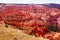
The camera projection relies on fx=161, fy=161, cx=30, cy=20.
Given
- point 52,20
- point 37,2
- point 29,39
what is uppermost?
point 37,2

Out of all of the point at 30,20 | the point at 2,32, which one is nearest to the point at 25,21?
the point at 30,20

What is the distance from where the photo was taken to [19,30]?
2344 millimetres

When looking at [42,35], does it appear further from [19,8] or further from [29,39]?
[19,8]

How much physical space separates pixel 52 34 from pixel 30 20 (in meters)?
0.42

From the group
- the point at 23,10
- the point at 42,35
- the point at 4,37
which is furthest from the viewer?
the point at 23,10

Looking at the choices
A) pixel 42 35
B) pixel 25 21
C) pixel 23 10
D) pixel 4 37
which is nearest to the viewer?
pixel 4 37

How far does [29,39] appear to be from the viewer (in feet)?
7.22

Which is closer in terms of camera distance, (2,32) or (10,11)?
(2,32)

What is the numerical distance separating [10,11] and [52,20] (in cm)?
70

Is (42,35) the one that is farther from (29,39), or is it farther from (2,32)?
(2,32)

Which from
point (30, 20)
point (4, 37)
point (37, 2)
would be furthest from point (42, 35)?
point (37, 2)

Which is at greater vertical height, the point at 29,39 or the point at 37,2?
the point at 37,2

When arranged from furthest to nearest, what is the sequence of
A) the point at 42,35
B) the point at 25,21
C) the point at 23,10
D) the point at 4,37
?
1. the point at 23,10
2. the point at 25,21
3. the point at 42,35
4. the point at 4,37

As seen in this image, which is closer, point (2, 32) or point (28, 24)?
point (2, 32)
